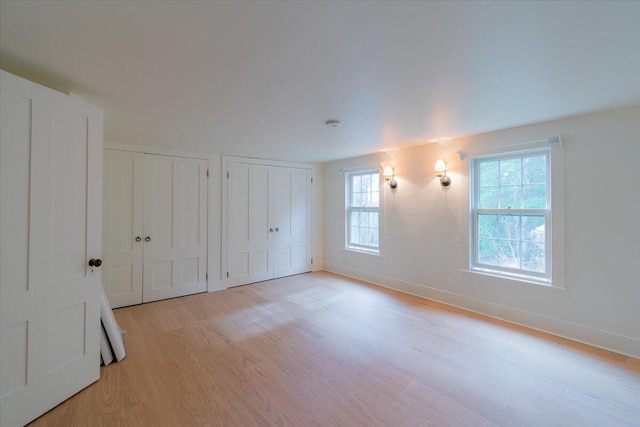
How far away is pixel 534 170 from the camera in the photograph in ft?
10.0

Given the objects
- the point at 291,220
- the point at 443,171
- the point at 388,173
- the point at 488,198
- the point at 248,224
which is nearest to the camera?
the point at 488,198

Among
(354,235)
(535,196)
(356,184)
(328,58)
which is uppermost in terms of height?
(328,58)

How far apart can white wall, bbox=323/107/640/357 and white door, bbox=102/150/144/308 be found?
3.94 m

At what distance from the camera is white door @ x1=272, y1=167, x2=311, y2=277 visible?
16.9 ft

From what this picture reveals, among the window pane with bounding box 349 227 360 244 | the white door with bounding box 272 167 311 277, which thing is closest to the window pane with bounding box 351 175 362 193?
the window pane with bounding box 349 227 360 244

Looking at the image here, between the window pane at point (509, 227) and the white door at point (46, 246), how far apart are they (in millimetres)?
4122

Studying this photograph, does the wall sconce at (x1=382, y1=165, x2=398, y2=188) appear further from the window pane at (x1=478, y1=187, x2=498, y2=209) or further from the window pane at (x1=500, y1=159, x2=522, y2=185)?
the window pane at (x1=500, y1=159, x2=522, y2=185)

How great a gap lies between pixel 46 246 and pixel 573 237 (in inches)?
176

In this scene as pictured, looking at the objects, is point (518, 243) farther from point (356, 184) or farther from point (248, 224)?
point (248, 224)

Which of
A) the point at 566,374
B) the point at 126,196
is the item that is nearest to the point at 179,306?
the point at 126,196

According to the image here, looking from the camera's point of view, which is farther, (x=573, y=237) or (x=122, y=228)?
(x=122, y=228)

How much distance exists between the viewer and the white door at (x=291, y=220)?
Answer: 516cm

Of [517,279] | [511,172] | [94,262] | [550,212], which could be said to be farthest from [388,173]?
[94,262]

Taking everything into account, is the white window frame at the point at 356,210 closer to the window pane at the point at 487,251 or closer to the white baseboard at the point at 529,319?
the white baseboard at the point at 529,319
